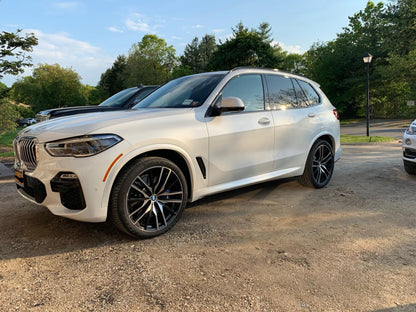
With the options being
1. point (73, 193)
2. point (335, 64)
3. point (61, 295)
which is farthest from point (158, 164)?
point (335, 64)

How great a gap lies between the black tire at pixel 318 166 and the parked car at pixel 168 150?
0.73 feet

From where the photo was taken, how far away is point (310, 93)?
4.89 m

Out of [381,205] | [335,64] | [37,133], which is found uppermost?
[335,64]

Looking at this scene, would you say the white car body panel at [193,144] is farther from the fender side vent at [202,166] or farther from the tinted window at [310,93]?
the tinted window at [310,93]

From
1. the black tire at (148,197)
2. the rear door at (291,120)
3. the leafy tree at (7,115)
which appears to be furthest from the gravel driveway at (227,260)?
the leafy tree at (7,115)

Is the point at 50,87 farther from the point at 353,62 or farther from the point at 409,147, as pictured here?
the point at 409,147

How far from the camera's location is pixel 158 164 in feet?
9.95

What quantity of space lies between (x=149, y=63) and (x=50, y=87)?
18665 mm

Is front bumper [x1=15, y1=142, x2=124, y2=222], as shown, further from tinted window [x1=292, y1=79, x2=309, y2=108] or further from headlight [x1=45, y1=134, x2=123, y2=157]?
tinted window [x1=292, y1=79, x2=309, y2=108]

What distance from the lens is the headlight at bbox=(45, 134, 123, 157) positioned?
8.85 ft

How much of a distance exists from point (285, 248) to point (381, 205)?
200cm

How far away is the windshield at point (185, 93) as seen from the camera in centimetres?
363

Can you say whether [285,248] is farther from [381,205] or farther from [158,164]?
[381,205]

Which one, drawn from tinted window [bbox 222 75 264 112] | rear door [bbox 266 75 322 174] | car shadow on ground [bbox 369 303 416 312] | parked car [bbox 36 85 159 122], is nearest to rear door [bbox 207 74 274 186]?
tinted window [bbox 222 75 264 112]
